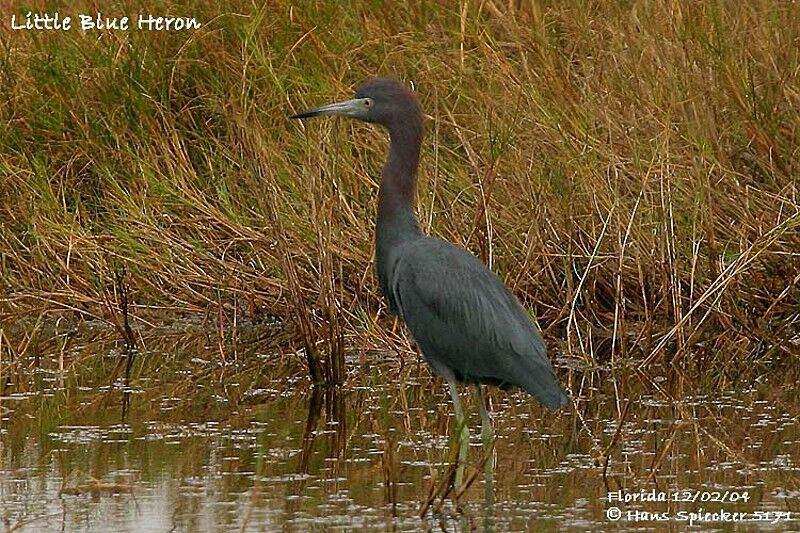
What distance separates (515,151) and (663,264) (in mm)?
1089

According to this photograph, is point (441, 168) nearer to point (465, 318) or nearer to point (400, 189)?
point (400, 189)

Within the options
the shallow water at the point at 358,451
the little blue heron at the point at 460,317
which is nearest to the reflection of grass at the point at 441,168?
the shallow water at the point at 358,451

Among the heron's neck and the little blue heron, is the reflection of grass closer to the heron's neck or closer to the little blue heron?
the heron's neck

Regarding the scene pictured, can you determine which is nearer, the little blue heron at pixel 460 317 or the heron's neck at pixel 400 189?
the little blue heron at pixel 460 317

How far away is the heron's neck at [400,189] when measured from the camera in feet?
21.8

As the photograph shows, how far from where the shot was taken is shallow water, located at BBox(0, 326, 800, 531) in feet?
17.4

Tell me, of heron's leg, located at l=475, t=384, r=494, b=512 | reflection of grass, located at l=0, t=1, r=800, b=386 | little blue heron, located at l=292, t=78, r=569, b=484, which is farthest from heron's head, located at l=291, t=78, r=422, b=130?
heron's leg, located at l=475, t=384, r=494, b=512

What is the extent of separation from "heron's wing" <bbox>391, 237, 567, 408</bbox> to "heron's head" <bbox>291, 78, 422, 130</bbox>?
0.61 m

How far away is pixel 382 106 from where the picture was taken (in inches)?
267

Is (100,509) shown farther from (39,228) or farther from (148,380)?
(39,228)

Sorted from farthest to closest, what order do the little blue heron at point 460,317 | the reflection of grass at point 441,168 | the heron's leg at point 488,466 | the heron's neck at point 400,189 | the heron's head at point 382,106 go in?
the reflection of grass at point 441,168, the heron's head at point 382,106, the heron's neck at point 400,189, the little blue heron at point 460,317, the heron's leg at point 488,466

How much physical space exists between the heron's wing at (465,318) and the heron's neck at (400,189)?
0.21 meters

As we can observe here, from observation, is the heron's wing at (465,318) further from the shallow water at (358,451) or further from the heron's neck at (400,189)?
the shallow water at (358,451)

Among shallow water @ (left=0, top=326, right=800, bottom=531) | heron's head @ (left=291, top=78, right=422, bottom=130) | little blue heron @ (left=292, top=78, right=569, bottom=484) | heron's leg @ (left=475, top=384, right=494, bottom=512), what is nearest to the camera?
shallow water @ (left=0, top=326, right=800, bottom=531)
